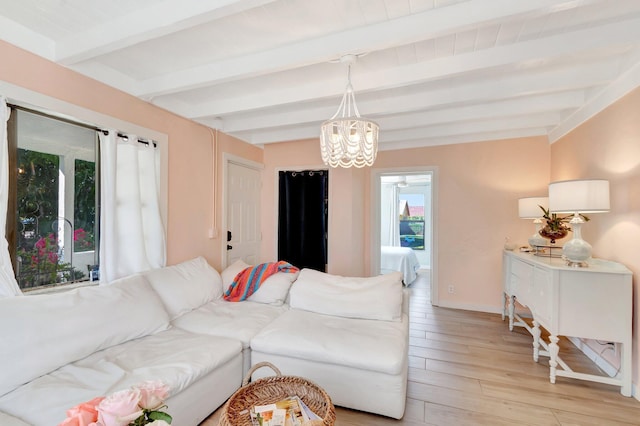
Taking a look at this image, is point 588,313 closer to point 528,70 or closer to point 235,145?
point 528,70

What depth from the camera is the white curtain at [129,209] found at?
235cm

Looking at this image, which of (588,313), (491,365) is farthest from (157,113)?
(588,313)

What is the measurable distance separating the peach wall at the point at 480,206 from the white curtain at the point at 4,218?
4.30 meters

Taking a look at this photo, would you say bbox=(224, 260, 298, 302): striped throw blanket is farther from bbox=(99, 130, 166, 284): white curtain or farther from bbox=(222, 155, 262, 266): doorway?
bbox=(222, 155, 262, 266): doorway

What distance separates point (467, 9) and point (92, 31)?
224cm

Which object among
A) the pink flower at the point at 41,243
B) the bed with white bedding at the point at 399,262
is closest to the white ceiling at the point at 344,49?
the pink flower at the point at 41,243

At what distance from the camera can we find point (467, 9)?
1533 mm

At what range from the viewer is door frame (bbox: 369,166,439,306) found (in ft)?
14.1

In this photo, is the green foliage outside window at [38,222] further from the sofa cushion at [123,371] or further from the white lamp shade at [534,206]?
the white lamp shade at [534,206]

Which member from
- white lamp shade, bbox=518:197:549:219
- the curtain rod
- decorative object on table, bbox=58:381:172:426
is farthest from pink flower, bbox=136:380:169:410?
white lamp shade, bbox=518:197:549:219

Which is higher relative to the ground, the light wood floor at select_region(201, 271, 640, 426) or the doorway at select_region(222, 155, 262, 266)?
the doorway at select_region(222, 155, 262, 266)

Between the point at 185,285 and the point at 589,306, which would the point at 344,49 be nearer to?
the point at 185,285

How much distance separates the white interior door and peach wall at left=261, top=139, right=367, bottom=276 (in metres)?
0.18

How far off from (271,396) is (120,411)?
937 millimetres
